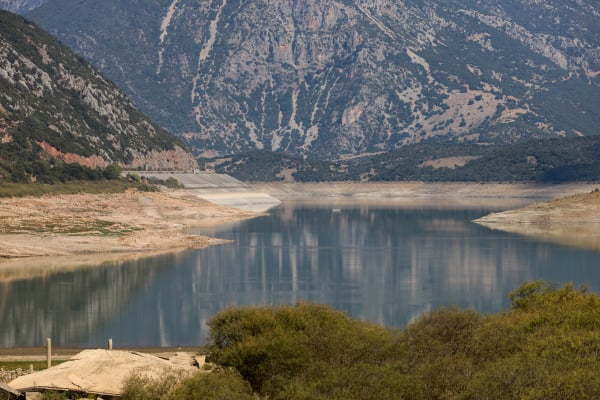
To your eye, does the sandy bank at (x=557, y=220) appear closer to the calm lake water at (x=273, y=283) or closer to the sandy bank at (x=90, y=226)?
the calm lake water at (x=273, y=283)

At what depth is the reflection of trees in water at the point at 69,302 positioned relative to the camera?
70438mm

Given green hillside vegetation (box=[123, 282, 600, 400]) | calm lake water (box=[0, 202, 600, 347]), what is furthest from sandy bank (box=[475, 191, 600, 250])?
green hillside vegetation (box=[123, 282, 600, 400])

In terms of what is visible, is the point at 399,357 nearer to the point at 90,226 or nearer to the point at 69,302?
the point at 69,302

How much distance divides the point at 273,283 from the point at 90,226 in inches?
1990

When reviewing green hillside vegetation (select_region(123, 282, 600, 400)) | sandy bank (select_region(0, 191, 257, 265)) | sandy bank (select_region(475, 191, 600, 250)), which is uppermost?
green hillside vegetation (select_region(123, 282, 600, 400))

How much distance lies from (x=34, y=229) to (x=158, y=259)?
2040cm

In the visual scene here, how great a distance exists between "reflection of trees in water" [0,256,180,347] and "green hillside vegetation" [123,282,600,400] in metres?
23.4

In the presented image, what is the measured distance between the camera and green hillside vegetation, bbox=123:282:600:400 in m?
36.7

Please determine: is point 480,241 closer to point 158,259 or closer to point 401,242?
point 401,242

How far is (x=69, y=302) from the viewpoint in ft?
279

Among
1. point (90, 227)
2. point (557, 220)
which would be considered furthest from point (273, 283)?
point (557, 220)

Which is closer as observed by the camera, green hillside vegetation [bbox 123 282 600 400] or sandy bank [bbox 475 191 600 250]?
green hillside vegetation [bbox 123 282 600 400]

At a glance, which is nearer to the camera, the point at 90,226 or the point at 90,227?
the point at 90,227

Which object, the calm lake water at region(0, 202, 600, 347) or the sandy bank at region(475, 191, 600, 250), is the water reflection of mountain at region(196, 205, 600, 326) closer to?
the calm lake water at region(0, 202, 600, 347)
